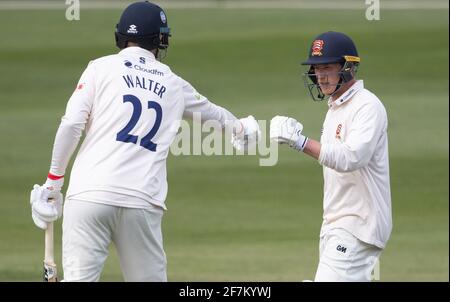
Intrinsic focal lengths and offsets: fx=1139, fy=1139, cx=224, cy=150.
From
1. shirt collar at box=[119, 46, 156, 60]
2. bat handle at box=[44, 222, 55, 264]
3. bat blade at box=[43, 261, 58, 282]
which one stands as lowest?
bat blade at box=[43, 261, 58, 282]

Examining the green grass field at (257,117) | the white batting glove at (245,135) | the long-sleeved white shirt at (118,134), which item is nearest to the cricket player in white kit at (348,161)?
the white batting glove at (245,135)

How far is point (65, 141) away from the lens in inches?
246

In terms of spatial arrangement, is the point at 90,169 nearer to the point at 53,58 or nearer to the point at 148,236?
the point at 148,236

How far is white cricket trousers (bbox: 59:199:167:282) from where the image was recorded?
6109 millimetres

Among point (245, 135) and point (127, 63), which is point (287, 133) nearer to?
point (245, 135)

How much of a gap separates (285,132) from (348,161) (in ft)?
1.30

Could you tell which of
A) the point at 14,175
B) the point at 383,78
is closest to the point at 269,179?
the point at 14,175

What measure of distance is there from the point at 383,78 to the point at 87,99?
50.7 ft

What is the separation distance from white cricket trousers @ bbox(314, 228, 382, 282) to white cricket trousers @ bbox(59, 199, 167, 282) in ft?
3.41

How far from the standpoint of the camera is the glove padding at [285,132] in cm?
655

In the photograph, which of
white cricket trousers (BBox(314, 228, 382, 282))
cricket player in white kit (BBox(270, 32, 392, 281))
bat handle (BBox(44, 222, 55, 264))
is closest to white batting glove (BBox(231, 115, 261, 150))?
cricket player in white kit (BBox(270, 32, 392, 281))

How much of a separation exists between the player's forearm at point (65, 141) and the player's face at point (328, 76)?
61.6 inches

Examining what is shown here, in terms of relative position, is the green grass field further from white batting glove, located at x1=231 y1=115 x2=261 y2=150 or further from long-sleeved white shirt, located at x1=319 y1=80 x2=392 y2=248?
long-sleeved white shirt, located at x1=319 y1=80 x2=392 y2=248

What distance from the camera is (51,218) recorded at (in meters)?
6.41
